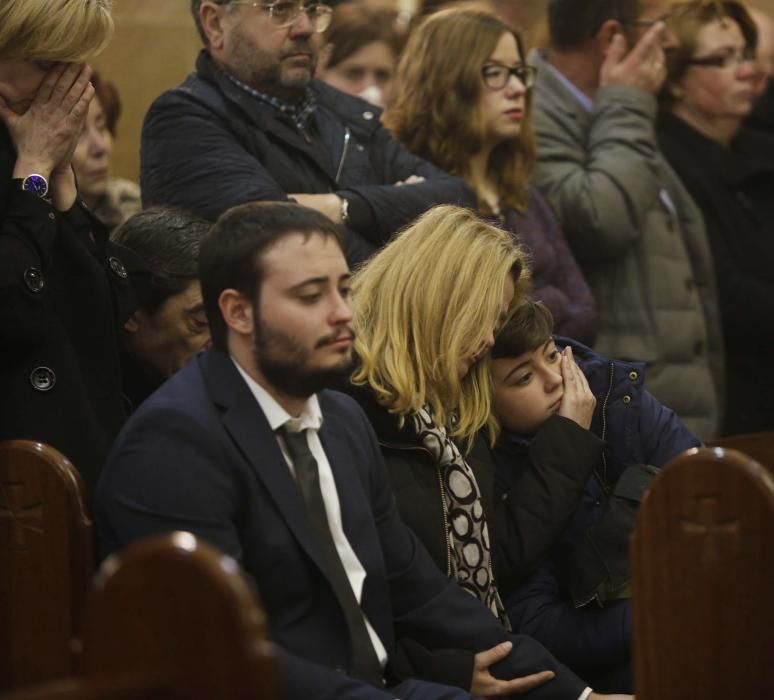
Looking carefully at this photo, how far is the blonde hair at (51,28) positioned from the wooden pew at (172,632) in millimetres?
1292

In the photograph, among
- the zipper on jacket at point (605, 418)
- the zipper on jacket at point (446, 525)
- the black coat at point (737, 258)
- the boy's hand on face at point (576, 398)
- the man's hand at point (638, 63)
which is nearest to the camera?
the zipper on jacket at point (446, 525)

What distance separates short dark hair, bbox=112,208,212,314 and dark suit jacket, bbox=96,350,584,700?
28.2 inches

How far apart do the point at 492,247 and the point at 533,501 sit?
1.74 ft

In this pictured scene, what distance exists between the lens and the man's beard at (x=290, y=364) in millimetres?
2512

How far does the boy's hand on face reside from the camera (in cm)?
324

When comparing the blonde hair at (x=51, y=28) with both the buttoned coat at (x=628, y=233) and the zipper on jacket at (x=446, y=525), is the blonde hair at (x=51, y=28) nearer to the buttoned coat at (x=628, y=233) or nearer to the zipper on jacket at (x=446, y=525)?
the zipper on jacket at (x=446, y=525)

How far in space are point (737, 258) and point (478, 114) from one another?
4.03 feet

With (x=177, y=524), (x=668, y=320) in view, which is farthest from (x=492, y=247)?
(x=668, y=320)

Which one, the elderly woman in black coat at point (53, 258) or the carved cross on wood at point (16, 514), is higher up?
the elderly woman in black coat at point (53, 258)

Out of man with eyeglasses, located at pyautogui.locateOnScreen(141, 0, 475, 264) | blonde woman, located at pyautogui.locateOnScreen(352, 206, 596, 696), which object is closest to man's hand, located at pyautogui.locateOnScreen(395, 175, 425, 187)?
man with eyeglasses, located at pyautogui.locateOnScreen(141, 0, 475, 264)

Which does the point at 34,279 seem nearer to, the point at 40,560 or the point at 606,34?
the point at 40,560

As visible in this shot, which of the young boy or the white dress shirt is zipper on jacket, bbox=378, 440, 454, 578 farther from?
the white dress shirt

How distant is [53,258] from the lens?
287 cm

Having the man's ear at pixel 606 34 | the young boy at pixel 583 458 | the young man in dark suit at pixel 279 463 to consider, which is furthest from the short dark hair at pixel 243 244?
the man's ear at pixel 606 34
